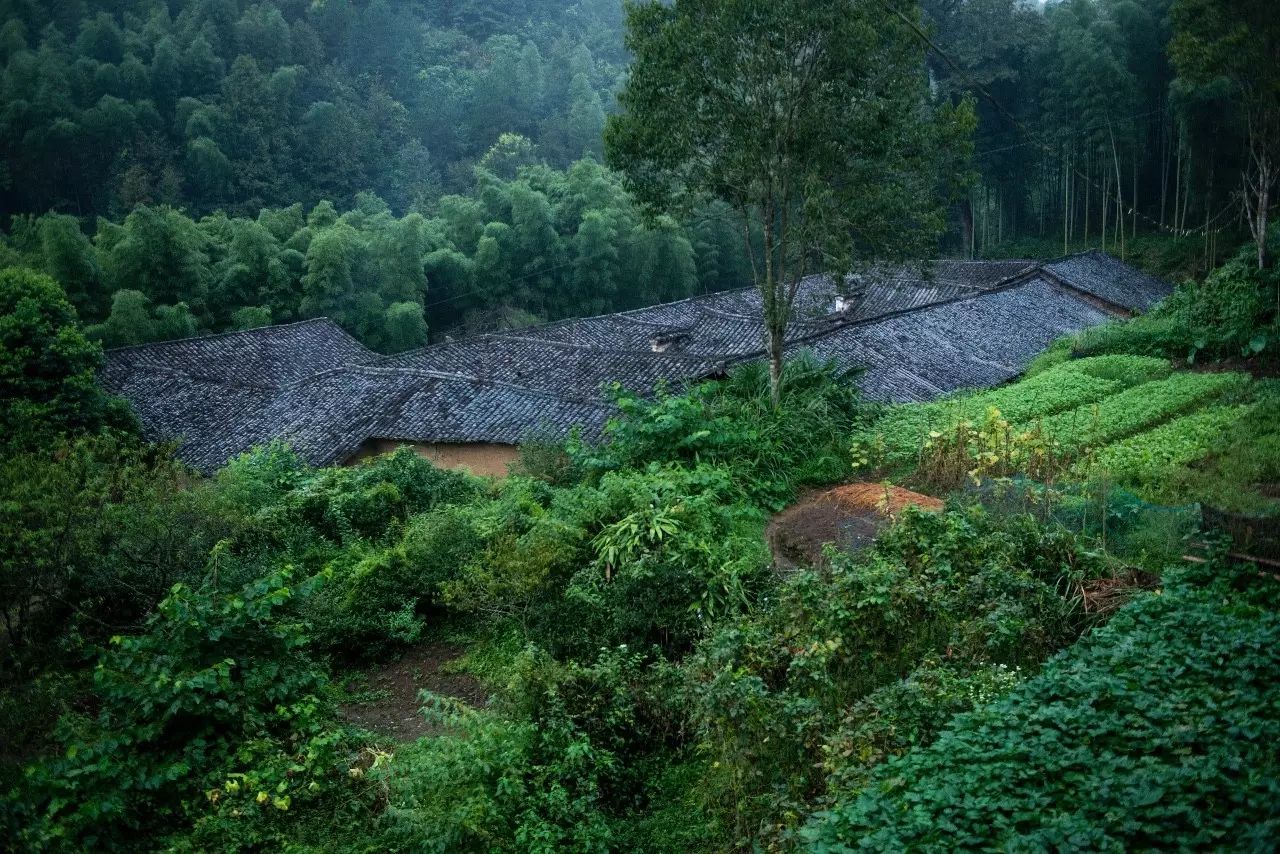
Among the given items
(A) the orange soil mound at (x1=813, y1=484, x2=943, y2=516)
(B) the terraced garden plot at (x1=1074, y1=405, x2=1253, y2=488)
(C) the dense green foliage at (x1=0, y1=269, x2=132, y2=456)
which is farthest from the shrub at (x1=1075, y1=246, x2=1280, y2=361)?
(C) the dense green foliage at (x1=0, y1=269, x2=132, y2=456)

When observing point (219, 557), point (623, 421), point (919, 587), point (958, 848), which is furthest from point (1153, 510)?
point (219, 557)

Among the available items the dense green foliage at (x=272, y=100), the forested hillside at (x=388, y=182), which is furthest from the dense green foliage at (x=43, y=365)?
the dense green foliage at (x=272, y=100)

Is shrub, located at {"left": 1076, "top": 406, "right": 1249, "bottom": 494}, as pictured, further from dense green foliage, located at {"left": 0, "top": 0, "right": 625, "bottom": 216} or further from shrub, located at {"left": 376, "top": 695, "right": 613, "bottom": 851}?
dense green foliage, located at {"left": 0, "top": 0, "right": 625, "bottom": 216}

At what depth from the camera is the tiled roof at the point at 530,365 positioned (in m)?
19.5

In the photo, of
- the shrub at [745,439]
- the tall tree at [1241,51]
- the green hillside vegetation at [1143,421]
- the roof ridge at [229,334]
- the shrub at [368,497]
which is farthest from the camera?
the roof ridge at [229,334]

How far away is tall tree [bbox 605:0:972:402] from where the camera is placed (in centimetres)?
1297

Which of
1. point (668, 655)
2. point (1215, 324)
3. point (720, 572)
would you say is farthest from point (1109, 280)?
point (668, 655)

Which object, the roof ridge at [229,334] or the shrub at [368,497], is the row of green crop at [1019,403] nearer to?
the shrub at [368,497]

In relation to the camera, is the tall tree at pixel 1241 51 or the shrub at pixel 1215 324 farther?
the tall tree at pixel 1241 51

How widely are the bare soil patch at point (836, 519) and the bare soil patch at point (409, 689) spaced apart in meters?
3.33

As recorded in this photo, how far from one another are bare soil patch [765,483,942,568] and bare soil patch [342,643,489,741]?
3326 mm

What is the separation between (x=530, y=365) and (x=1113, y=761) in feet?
58.9

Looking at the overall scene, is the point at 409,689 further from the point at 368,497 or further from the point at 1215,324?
the point at 1215,324

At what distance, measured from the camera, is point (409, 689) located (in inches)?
371
